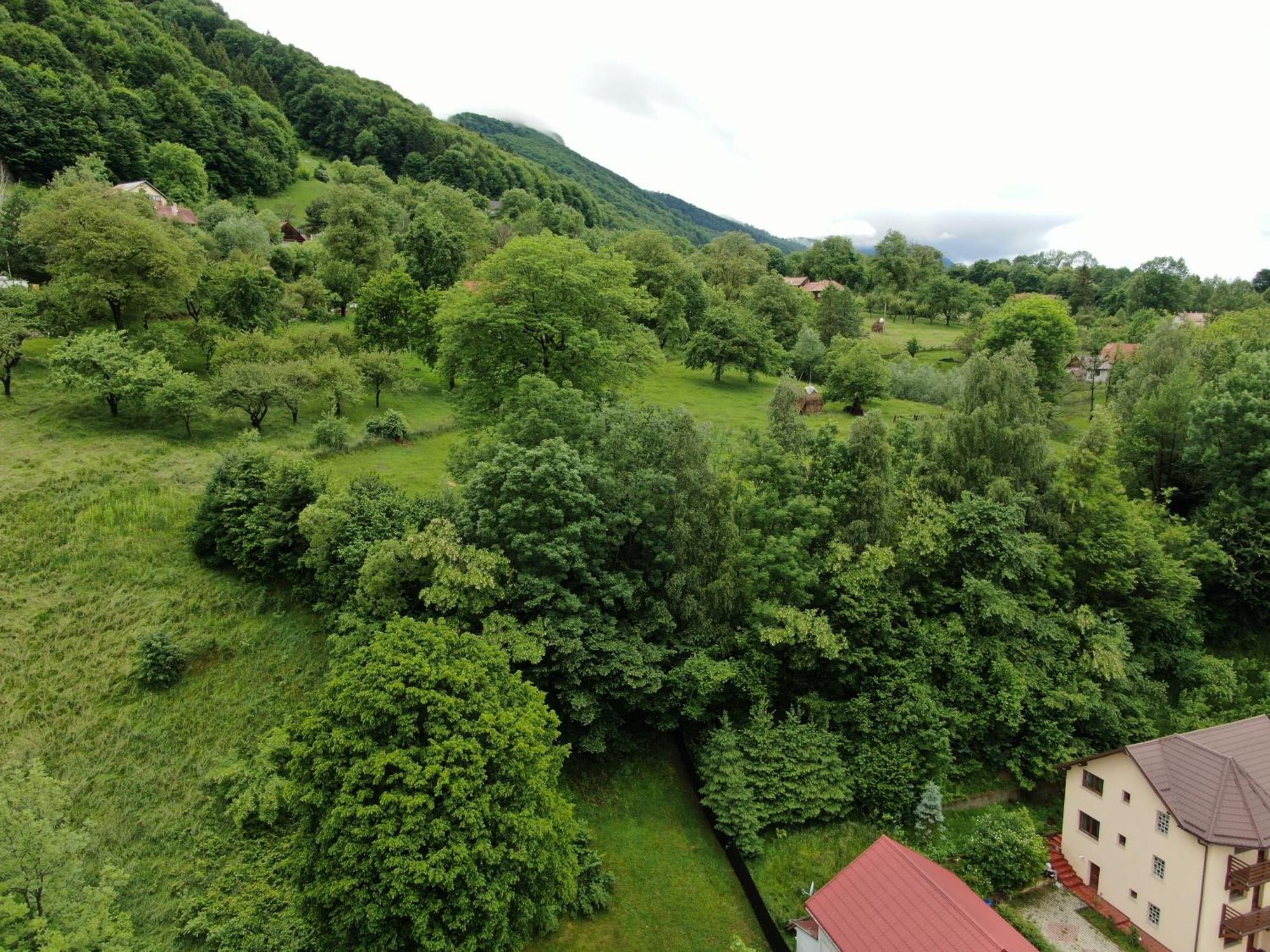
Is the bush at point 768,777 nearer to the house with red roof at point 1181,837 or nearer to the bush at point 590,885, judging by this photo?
the bush at point 590,885

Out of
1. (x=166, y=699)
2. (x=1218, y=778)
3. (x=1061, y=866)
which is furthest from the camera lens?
(x=166, y=699)

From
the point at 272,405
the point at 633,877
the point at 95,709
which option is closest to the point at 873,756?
the point at 633,877

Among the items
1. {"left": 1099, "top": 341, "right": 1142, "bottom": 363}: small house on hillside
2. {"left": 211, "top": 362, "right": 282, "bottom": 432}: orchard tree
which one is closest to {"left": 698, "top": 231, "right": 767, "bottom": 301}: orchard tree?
{"left": 1099, "top": 341, "right": 1142, "bottom": 363}: small house on hillside

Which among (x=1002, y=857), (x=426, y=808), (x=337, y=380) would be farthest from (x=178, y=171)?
(x=1002, y=857)

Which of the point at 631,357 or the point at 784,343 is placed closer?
the point at 631,357

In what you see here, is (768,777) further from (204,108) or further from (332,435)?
(204,108)

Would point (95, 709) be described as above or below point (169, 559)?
below

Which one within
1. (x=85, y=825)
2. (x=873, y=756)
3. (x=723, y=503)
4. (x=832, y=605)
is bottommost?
(x=85, y=825)

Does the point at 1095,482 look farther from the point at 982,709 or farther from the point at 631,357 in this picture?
the point at 631,357

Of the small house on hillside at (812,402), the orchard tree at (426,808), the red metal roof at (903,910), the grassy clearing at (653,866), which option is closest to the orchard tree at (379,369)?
the orchard tree at (426,808)
